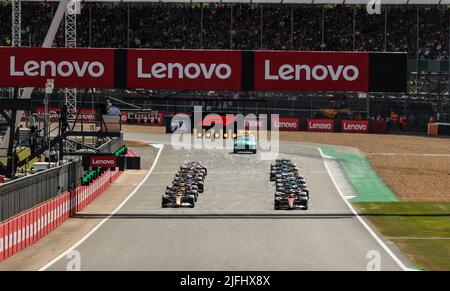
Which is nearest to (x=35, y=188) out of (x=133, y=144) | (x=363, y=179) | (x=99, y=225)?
(x=99, y=225)

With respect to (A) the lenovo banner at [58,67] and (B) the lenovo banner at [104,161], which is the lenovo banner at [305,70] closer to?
(A) the lenovo banner at [58,67]

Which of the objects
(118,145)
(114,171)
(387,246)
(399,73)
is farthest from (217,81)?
(118,145)

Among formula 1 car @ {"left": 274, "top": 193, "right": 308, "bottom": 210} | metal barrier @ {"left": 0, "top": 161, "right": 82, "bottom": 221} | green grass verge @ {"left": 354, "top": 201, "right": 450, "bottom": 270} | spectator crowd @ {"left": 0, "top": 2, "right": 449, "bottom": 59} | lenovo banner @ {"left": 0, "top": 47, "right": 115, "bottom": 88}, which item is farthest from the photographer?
spectator crowd @ {"left": 0, "top": 2, "right": 449, "bottom": 59}

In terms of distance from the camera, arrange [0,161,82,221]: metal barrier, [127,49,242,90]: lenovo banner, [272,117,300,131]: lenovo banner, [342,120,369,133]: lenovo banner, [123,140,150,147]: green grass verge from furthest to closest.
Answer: [272,117,300,131]: lenovo banner, [342,120,369,133]: lenovo banner, [123,140,150,147]: green grass verge, [127,49,242,90]: lenovo banner, [0,161,82,221]: metal barrier

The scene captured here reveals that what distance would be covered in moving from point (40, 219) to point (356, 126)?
57590 millimetres

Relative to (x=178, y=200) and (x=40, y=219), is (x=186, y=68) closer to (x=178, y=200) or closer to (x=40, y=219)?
(x=178, y=200)

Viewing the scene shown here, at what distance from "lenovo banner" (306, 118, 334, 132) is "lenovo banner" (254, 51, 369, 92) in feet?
157

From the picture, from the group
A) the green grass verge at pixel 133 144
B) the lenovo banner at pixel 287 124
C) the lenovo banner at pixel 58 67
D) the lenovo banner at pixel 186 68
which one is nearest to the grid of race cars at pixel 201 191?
the lenovo banner at pixel 186 68

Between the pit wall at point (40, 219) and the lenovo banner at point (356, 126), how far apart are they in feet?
148

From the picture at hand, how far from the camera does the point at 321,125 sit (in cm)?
8606

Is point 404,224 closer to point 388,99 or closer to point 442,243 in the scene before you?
point 442,243

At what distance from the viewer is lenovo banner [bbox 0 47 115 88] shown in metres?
37.5

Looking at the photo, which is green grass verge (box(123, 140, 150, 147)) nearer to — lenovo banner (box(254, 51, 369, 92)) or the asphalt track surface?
the asphalt track surface

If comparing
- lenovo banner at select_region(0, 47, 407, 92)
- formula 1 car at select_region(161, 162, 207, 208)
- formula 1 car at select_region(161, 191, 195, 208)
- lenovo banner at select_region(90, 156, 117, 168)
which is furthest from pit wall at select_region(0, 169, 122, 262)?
lenovo banner at select_region(0, 47, 407, 92)
